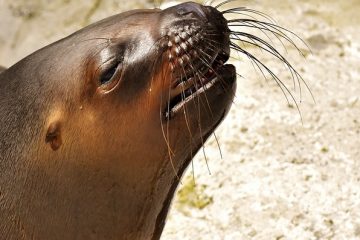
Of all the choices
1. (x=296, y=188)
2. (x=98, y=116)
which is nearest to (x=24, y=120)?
(x=98, y=116)

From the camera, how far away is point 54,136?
11.0 feet

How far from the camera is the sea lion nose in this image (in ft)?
11.0

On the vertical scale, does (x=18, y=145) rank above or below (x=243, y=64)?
below

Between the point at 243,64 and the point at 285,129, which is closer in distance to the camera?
Answer: the point at 285,129

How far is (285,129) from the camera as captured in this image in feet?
17.1

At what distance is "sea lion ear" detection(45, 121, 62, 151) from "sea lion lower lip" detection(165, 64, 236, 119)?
16.5 inches

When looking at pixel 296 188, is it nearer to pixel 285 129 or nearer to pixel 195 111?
pixel 285 129

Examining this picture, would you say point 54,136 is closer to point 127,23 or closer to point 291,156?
point 127,23

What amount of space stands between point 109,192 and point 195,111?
456 mm

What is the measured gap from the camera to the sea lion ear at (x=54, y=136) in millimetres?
3346

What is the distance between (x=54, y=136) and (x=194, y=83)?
57 cm

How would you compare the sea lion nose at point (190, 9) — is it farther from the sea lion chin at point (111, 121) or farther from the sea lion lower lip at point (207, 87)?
the sea lion lower lip at point (207, 87)

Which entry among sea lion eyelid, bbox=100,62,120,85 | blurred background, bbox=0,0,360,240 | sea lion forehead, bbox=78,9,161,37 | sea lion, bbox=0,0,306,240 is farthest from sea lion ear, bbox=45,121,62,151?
blurred background, bbox=0,0,360,240

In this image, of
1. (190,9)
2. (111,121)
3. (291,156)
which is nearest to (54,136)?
(111,121)
